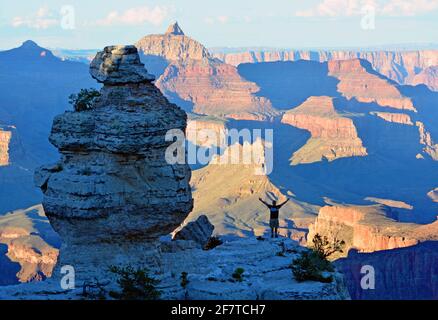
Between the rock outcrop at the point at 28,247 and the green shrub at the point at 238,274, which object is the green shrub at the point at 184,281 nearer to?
the green shrub at the point at 238,274

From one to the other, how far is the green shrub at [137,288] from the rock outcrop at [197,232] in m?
10.1

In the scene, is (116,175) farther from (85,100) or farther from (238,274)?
(238,274)

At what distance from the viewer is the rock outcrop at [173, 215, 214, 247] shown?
4580 cm

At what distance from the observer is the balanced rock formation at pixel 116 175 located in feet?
123

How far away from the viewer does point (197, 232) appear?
46.4 meters

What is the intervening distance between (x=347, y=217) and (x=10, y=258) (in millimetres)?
48653

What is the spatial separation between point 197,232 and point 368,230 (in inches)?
3193

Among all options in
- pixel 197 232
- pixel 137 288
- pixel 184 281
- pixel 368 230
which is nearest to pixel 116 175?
pixel 184 281

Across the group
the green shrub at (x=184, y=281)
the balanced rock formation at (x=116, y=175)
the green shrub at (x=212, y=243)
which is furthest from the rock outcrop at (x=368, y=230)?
the green shrub at (x=184, y=281)

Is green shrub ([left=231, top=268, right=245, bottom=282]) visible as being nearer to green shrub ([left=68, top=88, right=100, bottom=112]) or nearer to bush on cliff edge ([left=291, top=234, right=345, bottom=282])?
bush on cliff edge ([left=291, top=234, right=345, bottom=282])

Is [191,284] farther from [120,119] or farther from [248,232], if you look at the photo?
[248,232]

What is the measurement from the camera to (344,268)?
95.1m
